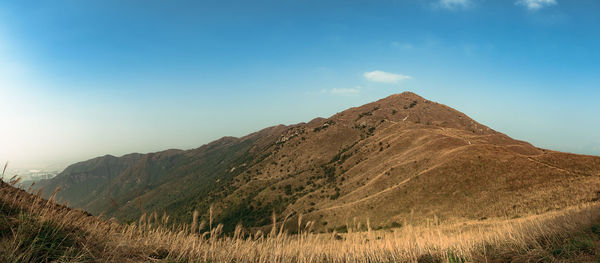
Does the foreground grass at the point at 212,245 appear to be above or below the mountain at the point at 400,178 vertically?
above

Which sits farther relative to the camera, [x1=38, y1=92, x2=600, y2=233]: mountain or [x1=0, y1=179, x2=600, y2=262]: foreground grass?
[x1=38, y1=92, x2=600, y2=233]: mountain

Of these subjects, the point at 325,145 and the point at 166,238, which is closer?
the point at 166,238

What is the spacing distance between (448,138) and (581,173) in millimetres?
20453

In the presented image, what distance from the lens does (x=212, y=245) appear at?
4508 mm

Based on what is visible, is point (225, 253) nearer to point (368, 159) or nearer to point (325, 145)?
point (368, 159)

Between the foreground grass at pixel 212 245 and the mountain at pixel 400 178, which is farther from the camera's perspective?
the mountain at pixel 400 178

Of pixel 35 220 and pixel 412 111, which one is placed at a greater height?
pixel 412 111

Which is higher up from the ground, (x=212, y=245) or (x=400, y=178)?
(x=212, y=245)

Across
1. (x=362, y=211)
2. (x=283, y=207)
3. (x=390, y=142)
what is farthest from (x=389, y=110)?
(x=362, y=211)

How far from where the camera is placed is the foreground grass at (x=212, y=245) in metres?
3.43

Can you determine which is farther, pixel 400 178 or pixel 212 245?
pixel 400 178

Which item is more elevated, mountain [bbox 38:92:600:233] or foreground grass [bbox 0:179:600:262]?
foreground grass [bbox 0:179:600:262]

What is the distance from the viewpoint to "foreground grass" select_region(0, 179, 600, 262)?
3.43 meters

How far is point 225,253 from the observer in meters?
4.29
